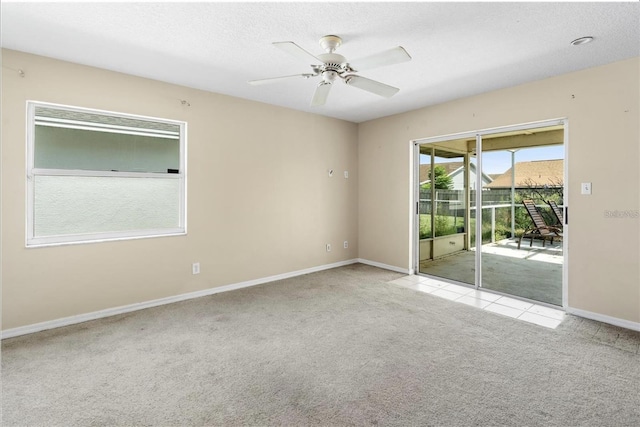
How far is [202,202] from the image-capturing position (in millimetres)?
3902

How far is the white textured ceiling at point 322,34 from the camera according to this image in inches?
85.4

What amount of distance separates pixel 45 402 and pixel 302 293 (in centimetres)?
255

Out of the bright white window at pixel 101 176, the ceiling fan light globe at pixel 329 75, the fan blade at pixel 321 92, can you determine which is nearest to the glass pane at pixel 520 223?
the fan blade at pixel 321 92

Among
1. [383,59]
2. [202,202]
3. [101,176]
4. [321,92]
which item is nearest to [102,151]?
[101,176]

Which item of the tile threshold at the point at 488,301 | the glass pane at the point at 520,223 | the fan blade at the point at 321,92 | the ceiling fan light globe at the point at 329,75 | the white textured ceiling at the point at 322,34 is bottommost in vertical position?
the tile threshold at the point at 488,301

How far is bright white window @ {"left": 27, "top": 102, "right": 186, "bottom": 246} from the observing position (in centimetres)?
301

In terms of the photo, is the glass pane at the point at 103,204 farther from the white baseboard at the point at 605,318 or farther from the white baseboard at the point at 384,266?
the white baseboard at the point at 605,318

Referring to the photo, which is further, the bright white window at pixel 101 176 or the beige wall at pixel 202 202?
the bright white window at pixel 101 176

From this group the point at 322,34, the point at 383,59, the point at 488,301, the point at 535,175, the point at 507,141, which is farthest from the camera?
the point at 507,141

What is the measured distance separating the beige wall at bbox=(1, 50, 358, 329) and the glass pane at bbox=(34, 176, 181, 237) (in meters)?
0.17

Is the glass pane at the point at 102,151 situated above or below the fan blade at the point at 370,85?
below

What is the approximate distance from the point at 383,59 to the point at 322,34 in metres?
0.57

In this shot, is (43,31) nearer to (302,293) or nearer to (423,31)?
(423,31)

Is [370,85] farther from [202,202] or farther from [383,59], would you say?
[202,202]
